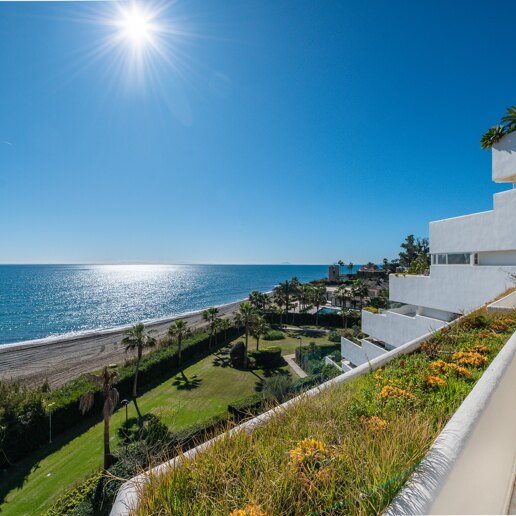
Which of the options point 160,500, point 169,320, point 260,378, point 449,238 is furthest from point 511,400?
point 169,320

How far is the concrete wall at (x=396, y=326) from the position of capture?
43.4ft

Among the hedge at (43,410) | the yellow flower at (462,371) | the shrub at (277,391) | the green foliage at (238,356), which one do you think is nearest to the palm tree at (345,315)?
the green foliage at (238,356)

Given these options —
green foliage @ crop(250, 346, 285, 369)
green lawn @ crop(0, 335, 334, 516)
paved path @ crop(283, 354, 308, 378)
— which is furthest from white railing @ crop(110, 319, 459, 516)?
green foliage @ crop(250, 346, 285, 369)

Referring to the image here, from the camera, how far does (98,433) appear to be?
17.8m

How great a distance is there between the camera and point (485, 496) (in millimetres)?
2342

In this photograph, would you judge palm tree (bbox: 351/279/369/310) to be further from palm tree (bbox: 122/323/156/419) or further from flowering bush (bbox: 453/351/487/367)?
flowering bush (bbox: 453/351/487/367)

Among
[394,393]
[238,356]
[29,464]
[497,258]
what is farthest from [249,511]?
[238,356]

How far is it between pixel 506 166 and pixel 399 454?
49.8 ft

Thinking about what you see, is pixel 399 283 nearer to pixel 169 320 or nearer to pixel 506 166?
pixel 506 166

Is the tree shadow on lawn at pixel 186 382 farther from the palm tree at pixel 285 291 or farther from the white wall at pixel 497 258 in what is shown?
the palm tree at pixel 285 291

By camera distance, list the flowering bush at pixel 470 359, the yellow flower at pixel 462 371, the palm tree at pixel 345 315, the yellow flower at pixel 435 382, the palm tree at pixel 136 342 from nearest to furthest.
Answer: the yellow flower at pixel 435 382, the yellow flower at pixel 462 371, the flowering bush at pixel 470 359, the palm tree at pixel 136 342, the palm tree at pixel 345 315

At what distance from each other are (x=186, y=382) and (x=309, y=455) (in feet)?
86.4

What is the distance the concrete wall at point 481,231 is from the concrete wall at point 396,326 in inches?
144

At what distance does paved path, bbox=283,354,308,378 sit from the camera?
Answer: 26.4 m
